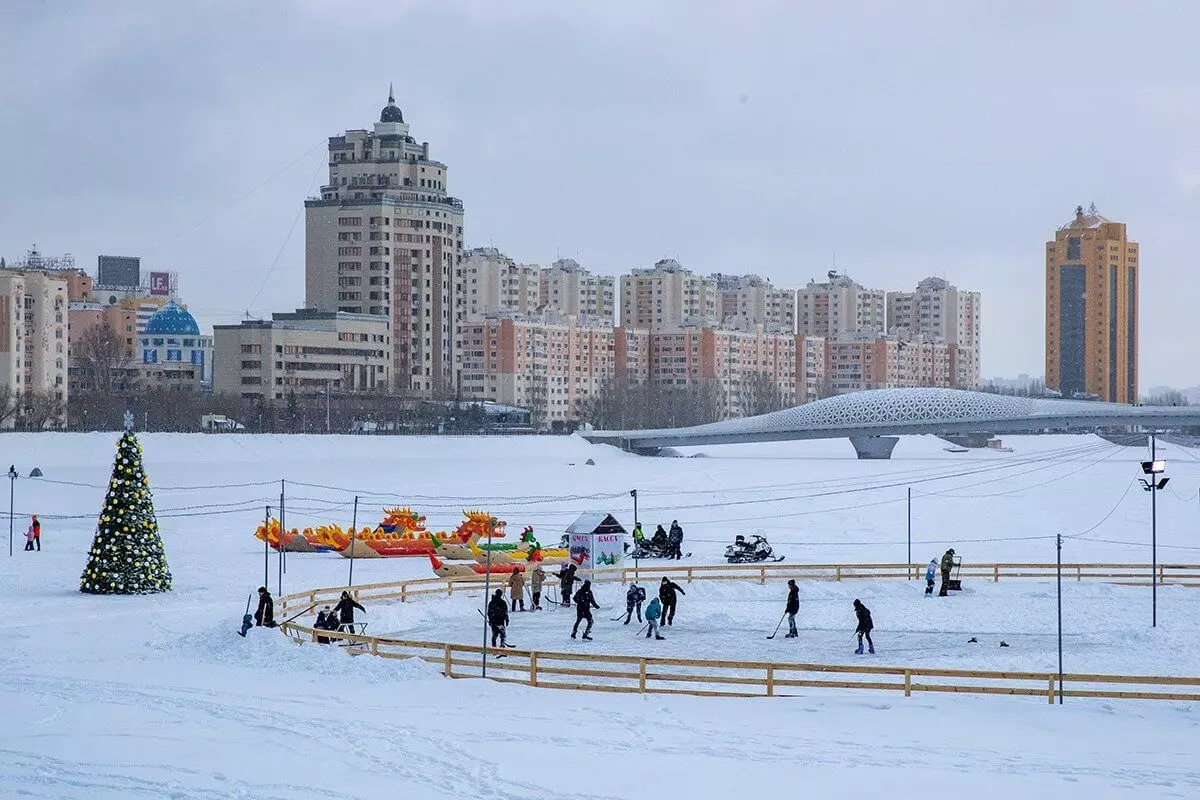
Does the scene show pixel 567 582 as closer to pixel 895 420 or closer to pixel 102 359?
pixel 895 420

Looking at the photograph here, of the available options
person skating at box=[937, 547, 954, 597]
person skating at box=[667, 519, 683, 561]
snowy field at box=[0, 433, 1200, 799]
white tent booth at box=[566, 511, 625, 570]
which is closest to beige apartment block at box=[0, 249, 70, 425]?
snowy field at box=[0, 433, 1200, 799]

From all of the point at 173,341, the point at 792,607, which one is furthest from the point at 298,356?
the point at 792,607

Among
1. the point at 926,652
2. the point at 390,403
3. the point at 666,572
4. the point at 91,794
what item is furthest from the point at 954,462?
the point at 91,794

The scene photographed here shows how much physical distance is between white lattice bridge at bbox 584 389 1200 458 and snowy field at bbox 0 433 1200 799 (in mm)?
55752

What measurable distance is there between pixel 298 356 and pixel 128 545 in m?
106

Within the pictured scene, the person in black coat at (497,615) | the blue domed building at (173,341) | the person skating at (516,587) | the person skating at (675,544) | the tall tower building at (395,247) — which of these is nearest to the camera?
the person in black coat at (497,615)

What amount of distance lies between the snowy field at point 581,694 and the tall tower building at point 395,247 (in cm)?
8977

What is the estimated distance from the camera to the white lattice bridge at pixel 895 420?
12138cm

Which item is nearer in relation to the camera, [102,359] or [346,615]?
[346,615]

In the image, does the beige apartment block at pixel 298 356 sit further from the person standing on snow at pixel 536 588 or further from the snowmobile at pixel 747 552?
the person standing on snow at pixel 536 588

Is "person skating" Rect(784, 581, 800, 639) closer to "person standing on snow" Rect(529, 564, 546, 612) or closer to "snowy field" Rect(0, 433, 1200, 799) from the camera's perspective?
"snowy field" Rect(0, 433, 1200, 799)

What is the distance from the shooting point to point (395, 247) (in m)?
155

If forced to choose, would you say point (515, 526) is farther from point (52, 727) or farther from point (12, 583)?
point (52, 727)

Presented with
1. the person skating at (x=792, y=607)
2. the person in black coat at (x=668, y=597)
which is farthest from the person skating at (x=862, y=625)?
the person in black coat at (x=668, y=597)
